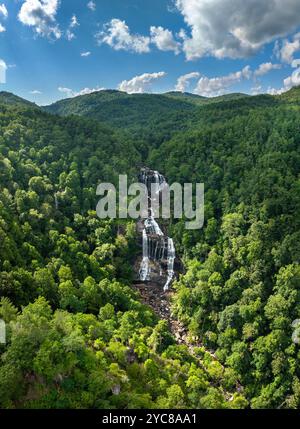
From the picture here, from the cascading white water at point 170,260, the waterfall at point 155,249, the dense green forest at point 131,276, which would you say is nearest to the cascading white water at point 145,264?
the waterfall at point 155,249

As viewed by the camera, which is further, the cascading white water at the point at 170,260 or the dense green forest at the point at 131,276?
the cascading white water at the point at 170,260

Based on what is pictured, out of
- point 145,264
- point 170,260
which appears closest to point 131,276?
point 145,264

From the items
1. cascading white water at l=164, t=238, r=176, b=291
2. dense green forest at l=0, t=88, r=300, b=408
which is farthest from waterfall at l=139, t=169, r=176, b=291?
dense green forest at l=0, t=88, r=300, b=408

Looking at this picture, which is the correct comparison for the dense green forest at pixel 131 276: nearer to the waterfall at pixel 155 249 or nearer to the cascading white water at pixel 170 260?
the cascading white water at pixel 170 260

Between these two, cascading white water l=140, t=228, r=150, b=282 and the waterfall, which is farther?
the waterfall

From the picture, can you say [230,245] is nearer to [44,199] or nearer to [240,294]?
[240,294]

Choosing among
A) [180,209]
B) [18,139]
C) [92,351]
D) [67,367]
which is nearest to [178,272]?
[180,209]

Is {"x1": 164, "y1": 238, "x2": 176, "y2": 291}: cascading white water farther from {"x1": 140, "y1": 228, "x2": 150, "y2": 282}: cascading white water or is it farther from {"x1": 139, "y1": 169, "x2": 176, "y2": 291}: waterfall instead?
{"x1": 140, "y1": 228, "x2": 150, "y2": 282}: cascading white water

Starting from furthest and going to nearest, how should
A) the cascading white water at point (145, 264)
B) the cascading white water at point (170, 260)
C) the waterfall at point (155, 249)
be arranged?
1. the waterfall at point (155, 249)
2. the cascading white water at point (145, 264)
3. the cascading white water at point (170, 260)

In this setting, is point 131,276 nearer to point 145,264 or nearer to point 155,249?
point 145,264

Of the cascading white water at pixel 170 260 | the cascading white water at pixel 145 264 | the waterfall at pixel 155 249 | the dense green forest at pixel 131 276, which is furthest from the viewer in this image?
the waterfall at pixel 155 249
